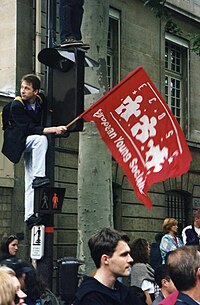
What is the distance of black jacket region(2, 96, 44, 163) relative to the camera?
19.9 ft

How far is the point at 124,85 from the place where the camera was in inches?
253

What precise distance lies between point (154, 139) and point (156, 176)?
398 mm

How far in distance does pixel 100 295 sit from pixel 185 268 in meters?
0.60

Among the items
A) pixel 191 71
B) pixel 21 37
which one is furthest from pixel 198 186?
pixel 21 37

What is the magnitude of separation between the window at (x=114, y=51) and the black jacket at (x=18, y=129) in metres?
13.1

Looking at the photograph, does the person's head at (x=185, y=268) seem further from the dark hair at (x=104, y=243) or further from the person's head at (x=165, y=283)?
the person's head at (x=165, y=283)

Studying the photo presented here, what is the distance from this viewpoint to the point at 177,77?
72.9 feet

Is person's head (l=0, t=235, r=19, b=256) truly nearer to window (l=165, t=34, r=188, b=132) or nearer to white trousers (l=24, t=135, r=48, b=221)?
white trousers (l=24, t=135, r=48, b=221)

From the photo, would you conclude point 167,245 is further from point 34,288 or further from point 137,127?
point 34,288

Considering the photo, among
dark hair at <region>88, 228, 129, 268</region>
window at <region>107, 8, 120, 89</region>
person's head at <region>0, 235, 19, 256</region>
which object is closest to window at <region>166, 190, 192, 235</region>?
window at <region>107, 8, 120, 89</region>

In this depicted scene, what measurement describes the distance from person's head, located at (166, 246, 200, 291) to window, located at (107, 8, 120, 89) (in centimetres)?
1518

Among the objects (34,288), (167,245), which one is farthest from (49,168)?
(167,245)

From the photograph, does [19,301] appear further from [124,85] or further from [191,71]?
[191,71]

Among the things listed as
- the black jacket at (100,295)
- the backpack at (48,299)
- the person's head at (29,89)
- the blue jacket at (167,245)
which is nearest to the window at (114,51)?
the blue jacket at (167,245)
